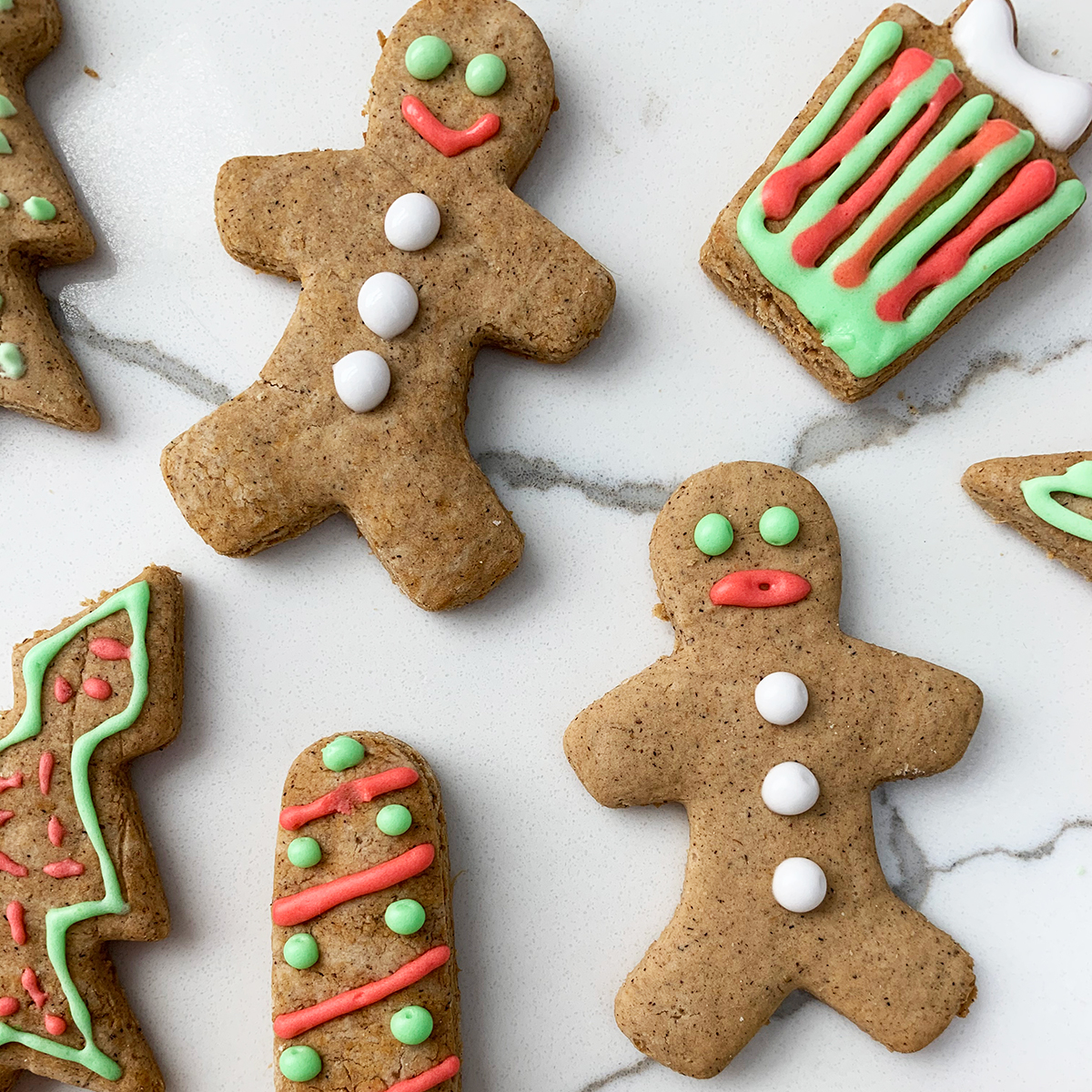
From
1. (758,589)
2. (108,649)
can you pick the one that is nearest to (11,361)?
(108,649)

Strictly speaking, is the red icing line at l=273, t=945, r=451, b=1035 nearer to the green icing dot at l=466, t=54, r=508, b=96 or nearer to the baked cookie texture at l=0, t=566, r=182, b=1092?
the baked cookie texture at l=0, t=566, r=182, b=1092

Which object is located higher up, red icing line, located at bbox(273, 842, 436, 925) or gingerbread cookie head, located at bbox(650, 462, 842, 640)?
gingerbread cookie head, located at bbox(650, 462, 842, 640)

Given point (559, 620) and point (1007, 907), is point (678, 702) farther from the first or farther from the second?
point (1007, 907)

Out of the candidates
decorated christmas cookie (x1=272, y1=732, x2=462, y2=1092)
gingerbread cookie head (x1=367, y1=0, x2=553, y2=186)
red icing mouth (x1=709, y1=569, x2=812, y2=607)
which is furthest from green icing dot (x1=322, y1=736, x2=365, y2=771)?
gingerbread cookie head (x1=367, y1=0, x2=553, y2=186)

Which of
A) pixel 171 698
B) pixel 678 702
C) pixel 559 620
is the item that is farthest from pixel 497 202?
pixel 171 698

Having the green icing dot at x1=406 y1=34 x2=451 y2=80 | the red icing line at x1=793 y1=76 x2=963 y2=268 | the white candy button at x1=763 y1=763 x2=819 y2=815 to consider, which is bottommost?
the white candy button at x1=763 y1=763 x2=819 y2=815

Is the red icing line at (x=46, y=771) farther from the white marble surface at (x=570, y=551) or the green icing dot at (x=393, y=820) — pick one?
the green icing dot at (x=393, y=820)
